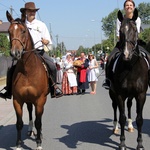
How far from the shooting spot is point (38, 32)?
26.1 feet

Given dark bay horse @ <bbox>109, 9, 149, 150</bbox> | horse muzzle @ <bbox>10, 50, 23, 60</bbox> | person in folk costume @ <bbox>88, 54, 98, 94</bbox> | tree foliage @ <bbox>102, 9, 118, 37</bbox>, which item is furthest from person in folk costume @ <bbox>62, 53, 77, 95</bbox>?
tree foliage @ <bbox>102, 9, 118, 37</bbox>

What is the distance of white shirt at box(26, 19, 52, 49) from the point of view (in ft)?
25.8

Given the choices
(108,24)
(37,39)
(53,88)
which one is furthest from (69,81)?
(108,24)

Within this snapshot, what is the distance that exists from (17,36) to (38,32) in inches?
54.1

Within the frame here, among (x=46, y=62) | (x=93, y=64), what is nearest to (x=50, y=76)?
(x=46, y=62)

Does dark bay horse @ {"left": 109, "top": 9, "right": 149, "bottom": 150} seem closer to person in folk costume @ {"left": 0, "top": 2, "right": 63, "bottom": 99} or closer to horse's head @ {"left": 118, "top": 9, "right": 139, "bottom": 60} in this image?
horse's head @ {"left": 118, "top": 9, "right": 139, "bottom": 60}

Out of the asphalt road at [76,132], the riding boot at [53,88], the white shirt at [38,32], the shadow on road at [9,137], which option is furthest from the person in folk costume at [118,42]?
the shadow on road at [9,137]

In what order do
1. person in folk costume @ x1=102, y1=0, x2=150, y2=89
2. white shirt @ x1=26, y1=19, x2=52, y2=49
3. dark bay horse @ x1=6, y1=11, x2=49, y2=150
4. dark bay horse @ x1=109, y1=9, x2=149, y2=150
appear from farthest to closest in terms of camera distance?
white shirt @ x1=26, y1=19, x2=52, y2=49 < person in folk costume @ x1=102, y1=0, x2=150, y2=89 < dark bay horse @ x1=109, y1=9, x2=149, y2=150 < dark bay horse @ x1=6, y1=11, x2=49, y2=150

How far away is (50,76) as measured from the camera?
785 centimetres

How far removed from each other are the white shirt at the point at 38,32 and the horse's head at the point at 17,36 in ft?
3.06

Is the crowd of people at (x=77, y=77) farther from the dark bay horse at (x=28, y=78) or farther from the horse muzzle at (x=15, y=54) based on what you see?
the horse muzzle at (x=15, y=54)

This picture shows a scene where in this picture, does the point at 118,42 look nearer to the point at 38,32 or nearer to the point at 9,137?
the point at 38,32

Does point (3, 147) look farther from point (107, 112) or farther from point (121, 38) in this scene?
point (107, 112)

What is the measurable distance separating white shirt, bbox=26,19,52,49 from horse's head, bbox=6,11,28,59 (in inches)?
36.7
